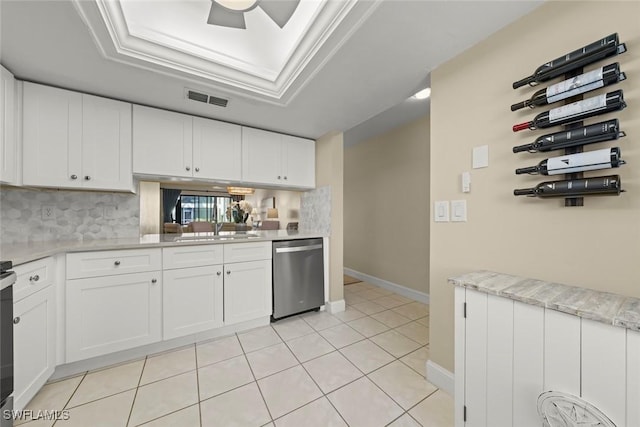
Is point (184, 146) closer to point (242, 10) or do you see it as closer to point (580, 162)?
point (242, 10)

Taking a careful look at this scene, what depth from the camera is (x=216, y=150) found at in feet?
8.48

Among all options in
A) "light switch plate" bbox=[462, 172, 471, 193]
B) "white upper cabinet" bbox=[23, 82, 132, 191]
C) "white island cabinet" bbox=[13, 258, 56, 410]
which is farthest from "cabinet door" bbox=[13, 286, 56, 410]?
"light switch plate" bbox=[462, 172, 471, 193]

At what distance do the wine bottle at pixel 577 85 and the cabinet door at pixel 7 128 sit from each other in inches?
126

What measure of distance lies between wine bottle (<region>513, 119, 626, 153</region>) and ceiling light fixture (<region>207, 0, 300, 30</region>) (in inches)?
60.4

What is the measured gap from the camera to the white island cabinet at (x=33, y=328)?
4.31ft

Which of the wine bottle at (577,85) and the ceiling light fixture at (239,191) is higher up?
the wine bottle at (577,85)

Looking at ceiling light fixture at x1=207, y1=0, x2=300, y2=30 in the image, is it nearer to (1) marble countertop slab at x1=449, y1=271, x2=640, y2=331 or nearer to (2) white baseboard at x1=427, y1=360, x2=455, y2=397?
(1) marble countertop slab at x1=449, y1=271, x2=640, y2=331

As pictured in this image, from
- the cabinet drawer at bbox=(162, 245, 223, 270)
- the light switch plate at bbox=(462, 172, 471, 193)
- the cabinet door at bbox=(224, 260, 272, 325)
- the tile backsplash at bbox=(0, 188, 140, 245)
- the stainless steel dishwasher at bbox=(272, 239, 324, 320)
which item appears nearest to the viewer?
the light switch plate at bbox=(462, 172, 471, 193)

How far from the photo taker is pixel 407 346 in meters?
2.12

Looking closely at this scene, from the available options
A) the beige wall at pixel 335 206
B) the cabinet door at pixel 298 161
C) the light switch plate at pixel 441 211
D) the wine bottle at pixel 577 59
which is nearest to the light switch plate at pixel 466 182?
the light switch plate at pixel 441 211

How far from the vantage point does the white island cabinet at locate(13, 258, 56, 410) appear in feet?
4.31

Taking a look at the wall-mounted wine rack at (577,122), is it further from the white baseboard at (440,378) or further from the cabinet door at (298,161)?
the cabinet door at (298,161)

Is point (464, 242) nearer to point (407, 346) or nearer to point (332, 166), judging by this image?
point (407, 346)

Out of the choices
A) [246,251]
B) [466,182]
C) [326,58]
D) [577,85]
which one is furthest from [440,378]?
[326,58]
